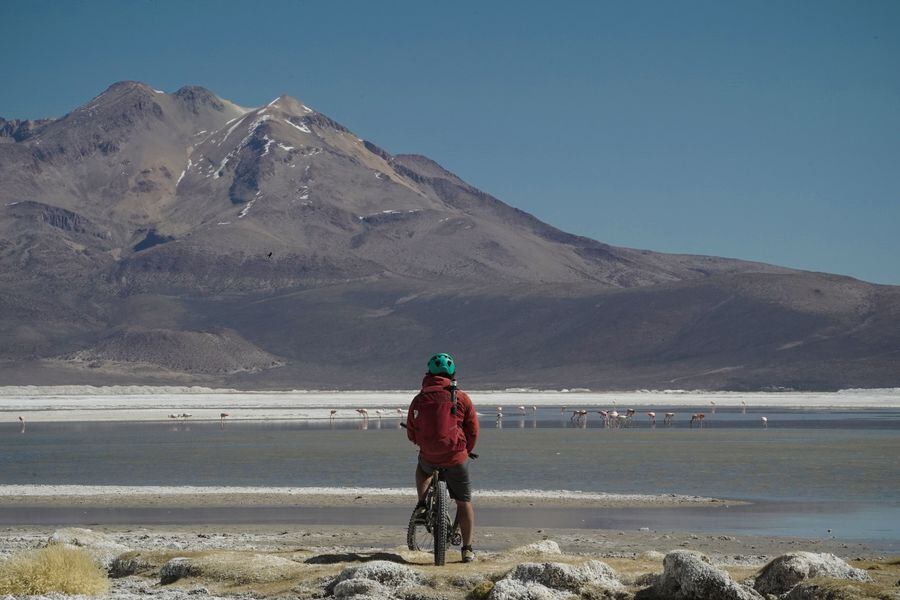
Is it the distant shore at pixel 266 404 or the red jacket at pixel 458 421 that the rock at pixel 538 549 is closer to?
the red jacket at pixel 458 421

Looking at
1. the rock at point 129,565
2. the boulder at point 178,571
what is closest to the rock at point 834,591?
the boulder at point 178,571

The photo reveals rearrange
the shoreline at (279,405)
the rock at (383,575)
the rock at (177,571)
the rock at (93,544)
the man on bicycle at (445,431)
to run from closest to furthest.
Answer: the rock at (383,575) → the man on bicycle at (445,431) → the rock at (177,571) → the rock at (93,544) → the shoreline at (279,405)

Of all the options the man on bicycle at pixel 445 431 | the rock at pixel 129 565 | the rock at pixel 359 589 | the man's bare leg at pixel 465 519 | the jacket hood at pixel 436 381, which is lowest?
the rock at pixel 129 565

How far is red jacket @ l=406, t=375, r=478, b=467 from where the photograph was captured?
38.6 ft

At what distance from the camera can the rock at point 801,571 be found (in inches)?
409

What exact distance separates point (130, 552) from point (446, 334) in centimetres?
15559

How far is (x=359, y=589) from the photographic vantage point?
10.6m

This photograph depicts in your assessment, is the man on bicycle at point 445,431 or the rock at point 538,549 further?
the rock at point 538,549

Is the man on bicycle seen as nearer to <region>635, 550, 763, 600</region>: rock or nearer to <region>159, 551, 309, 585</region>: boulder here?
<region>159, 551, 309, 585</region>: boulder

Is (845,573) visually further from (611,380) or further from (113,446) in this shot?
(611,380)

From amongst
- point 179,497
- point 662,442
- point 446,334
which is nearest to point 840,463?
point 662,442

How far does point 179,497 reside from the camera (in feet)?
76.5

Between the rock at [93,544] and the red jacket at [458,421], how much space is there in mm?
3481

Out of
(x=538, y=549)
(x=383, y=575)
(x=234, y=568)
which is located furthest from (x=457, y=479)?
(x=234, y=568)
